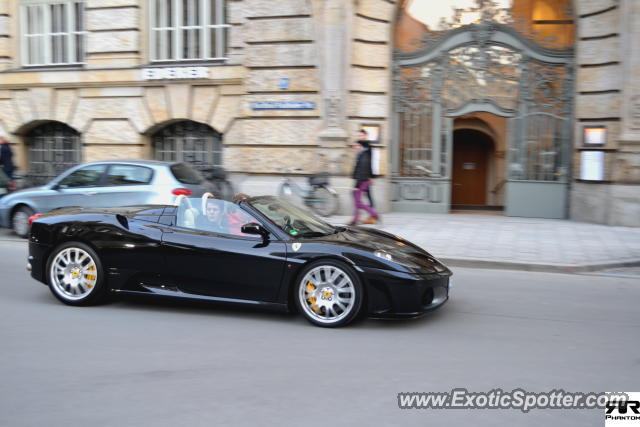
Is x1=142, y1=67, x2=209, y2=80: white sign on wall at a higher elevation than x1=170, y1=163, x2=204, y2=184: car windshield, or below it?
higher

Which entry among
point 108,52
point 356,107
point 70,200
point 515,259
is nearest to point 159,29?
point 108,52

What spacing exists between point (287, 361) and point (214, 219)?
6.29 ft

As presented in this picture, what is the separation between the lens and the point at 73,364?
183 inches

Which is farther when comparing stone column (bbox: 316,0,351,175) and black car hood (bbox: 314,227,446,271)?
stone column (bbox: 316,0,351,175)

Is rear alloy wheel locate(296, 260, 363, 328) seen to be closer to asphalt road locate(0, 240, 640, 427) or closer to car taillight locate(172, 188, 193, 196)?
asphalt road locate(0, 240, 640, 427)

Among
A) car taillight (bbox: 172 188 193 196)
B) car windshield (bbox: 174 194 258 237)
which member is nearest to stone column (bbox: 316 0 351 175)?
car taillight (bbox: 172 188 193 196)

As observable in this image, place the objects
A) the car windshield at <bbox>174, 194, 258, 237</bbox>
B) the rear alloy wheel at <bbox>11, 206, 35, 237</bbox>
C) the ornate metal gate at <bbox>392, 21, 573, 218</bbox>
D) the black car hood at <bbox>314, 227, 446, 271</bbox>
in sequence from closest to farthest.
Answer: the black car hood at <bbox>314, 227, 446, 271</bbox>
the car windshield at <bbox>174, 194, 258, 237</bbox>
the rear alloy wheel at <bbox>11, 206, 35, 237</bbox>
the ornate metal gate at <bbox>392, 21, 573, 218</bbox>

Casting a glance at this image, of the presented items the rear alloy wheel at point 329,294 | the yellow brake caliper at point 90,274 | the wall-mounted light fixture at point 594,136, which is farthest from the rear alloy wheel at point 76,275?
the wall-mounted light fixture at point 594,136

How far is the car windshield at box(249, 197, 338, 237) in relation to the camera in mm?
6150

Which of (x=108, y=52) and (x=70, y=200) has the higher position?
(x=108, y=52)

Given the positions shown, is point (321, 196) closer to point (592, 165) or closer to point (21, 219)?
point (592, 165)

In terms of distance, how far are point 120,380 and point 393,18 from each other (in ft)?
40.3

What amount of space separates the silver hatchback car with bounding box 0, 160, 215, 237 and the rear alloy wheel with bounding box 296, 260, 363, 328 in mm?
5200

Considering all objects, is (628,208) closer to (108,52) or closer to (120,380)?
(120,380)
